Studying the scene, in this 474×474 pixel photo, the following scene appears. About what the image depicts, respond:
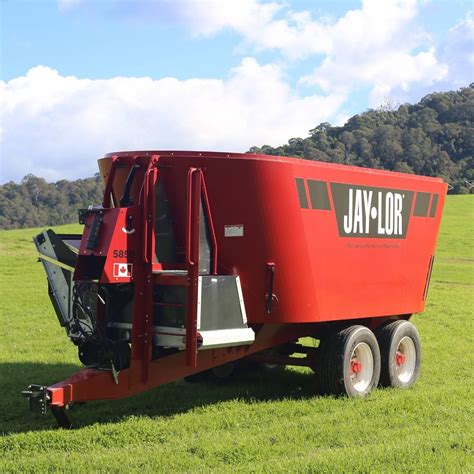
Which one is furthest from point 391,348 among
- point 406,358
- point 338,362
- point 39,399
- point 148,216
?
point 39,399

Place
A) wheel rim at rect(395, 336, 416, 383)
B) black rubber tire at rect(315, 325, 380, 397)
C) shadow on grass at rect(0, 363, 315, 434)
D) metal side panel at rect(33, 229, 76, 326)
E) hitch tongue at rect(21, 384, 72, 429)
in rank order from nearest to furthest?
1. hitch tongue at rect(21, 384, 72, 429)
2. shadow on grass at rect(0, 363, 315, 434)
3. metal side panel at rect(33, 229, 76, 326)
4. black rubber tire at rect(315, 325, 380, 397)
5. wheel rim at rect(395, 336, 416, 383)

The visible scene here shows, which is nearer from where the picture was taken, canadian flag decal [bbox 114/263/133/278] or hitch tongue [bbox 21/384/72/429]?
hitch tongue [bbox 21/384/72/429]

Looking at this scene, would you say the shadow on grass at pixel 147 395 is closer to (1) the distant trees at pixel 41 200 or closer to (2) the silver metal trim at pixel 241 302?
(2) the silver metal trim at pixel 241 302

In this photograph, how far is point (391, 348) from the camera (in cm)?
968

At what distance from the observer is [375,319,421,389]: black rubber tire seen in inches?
378

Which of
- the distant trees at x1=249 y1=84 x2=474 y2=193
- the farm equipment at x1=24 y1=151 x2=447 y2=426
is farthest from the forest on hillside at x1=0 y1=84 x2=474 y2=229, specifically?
the farm equipment at x1=24 y1=151 x2=447 y2=426

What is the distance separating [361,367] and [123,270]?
3.49 meters

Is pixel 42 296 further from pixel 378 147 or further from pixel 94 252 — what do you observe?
pixel 378 147

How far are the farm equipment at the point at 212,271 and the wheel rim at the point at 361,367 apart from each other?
2 cm

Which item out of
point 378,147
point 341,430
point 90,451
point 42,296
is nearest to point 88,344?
point 90,451

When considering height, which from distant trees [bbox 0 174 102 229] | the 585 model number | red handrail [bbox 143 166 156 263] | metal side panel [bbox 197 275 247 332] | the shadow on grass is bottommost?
the shadow on grass

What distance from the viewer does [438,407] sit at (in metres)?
8.10

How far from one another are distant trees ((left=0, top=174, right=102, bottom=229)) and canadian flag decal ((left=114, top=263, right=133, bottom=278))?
52.3 metres

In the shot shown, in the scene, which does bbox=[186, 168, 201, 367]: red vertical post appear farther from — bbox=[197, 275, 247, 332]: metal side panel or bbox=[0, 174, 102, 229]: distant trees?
bbox=[0, 174, 102, 229]: distant trees
